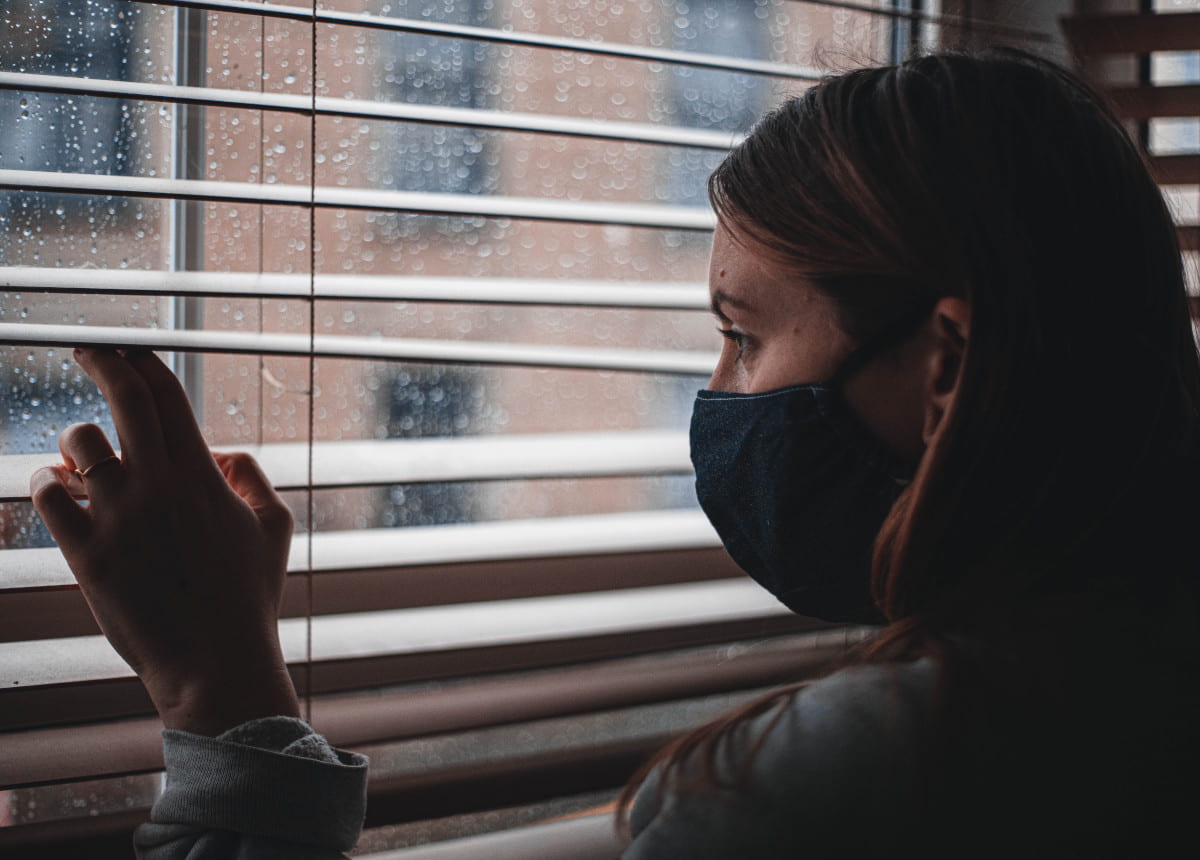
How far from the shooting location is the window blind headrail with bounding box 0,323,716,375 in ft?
2.62

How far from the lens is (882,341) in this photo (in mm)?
838

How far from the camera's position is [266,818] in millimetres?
748

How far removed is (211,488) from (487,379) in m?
0.36

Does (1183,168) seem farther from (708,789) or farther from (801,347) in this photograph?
(708,789)

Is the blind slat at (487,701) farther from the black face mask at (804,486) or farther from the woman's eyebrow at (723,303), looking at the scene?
the woman's eyebrow at (723,303)

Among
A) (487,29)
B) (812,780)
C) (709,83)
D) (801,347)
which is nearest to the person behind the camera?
(812,780)

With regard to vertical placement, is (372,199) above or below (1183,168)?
below

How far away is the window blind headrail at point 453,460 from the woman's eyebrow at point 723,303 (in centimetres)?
23

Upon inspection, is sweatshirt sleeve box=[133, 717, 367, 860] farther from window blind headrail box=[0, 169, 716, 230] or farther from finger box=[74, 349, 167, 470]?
window blind headrail box=[0, 169, 716, 230]

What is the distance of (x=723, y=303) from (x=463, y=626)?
423 mm

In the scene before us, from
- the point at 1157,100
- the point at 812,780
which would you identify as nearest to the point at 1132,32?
the point at 1157,100

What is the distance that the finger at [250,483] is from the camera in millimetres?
879

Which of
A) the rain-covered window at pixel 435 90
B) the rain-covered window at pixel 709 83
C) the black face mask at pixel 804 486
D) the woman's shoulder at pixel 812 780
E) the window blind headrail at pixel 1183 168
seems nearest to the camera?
the woman's shoulder at pixel 812 780

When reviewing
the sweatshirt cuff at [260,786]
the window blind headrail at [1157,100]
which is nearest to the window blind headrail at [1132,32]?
the window blind headrail at [1157,100]
